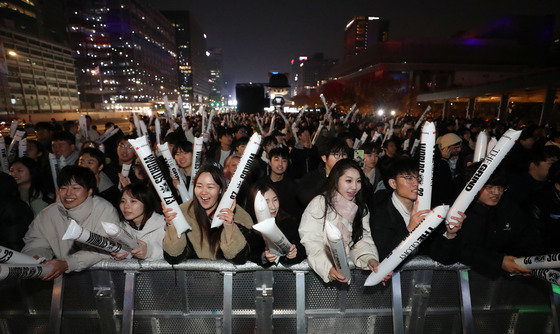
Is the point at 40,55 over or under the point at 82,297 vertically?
over

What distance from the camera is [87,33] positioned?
10012 cm

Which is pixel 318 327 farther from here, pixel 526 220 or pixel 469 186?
pixel 526 220

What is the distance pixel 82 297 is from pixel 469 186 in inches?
125

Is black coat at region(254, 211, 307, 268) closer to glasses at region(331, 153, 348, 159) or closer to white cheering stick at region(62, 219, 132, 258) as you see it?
white cheering stick at region(62, 219, 132, 258)

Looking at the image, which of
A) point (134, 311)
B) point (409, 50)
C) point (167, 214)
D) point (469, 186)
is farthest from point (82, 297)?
point (409, 50)

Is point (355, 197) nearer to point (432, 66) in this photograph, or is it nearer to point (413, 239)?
point (413, 239)

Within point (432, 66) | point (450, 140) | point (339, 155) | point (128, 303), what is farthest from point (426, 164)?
point (432, 66)

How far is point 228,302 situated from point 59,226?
1.98m

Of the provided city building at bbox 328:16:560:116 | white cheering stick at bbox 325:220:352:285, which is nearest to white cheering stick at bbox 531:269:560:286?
white cheering stick at bbox 325:220:352:285

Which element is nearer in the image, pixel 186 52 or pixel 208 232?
pixel 208 232

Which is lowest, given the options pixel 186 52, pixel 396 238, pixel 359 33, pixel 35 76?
pixel 396 238

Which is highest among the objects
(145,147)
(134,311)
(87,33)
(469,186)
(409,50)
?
(87,33)

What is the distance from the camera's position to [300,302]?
2168mm

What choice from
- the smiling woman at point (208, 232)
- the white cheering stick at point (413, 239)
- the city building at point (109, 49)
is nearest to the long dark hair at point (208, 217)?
the smiling woman at point (208, 232)
